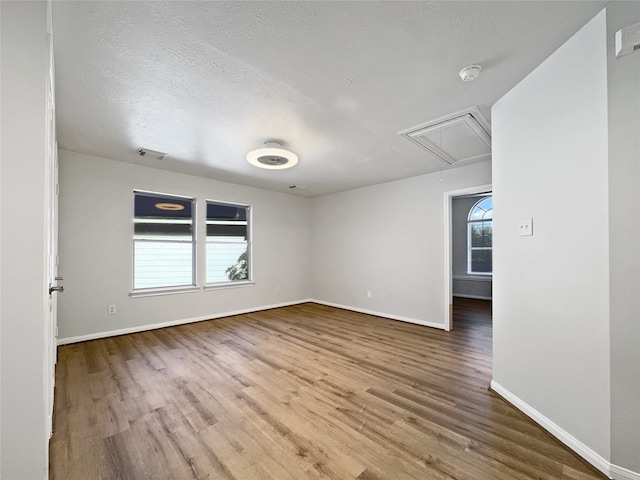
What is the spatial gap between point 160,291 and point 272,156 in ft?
9.91

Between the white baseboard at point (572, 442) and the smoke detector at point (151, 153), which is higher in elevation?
the smoke detector at point (151, 153)

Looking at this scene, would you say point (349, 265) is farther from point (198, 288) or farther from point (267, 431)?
point (267, 431)

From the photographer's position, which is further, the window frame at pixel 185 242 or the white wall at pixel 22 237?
the window frame at pixel 185 242

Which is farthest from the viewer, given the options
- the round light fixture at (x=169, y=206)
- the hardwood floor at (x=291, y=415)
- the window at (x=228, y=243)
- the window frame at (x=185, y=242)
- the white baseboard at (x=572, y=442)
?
the window at (x=228, y=243)

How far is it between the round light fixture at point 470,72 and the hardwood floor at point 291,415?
8.33ft

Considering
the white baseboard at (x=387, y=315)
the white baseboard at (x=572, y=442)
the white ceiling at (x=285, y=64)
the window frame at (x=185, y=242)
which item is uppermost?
the white ceiling at (x=285, y=64)

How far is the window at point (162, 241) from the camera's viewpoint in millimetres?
4254

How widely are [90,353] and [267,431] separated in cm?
277

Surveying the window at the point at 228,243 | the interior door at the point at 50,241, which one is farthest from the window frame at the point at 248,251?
the interior door at the point at 50,241

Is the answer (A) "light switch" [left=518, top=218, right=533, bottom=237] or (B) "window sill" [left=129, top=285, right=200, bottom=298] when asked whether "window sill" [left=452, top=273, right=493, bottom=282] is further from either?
(B) "window sill" [left=129, top=285, right=200, bottom=298]

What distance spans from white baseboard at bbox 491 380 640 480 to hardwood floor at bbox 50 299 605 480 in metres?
0.05

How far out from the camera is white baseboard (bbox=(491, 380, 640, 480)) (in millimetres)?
1403

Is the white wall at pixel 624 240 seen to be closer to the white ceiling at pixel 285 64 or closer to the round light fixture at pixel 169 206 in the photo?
the white ceiling at pixel 285 64

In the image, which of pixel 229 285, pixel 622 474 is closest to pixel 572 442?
pixel 622 474
